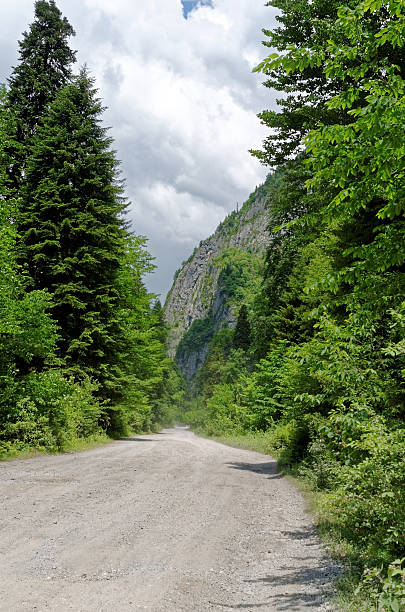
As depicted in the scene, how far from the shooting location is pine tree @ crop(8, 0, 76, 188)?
23.5 m

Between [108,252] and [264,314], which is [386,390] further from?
[264,314]

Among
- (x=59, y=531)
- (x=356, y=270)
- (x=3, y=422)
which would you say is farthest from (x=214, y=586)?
(x=3, y=422)

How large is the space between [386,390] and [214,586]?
412 centimetres

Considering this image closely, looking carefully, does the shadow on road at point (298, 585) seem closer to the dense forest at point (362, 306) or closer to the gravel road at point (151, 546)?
the gravel road at point (151, 546)

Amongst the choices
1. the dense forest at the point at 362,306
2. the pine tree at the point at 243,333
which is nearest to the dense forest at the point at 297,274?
the dense forest at the point at 362,306

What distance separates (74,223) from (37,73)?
32.2ft

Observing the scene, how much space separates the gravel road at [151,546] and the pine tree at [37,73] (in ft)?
62.2

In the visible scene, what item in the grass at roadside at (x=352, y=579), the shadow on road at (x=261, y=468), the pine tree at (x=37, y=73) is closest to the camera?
the grass at roadside at (x=352, y=579)

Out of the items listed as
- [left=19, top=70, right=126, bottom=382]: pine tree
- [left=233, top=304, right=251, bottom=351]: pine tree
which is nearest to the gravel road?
[left=19, top=70, right=126, bottom=382]: pine tree

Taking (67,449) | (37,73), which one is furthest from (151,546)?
(37,73)

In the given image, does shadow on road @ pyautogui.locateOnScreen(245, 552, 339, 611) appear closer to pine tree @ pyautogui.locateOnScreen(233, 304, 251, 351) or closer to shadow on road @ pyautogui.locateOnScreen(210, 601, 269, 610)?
shadow on road @ pyautogui.locateOnScreen(210, 601, 269, 610)

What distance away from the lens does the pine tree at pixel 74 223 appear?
67.3 ft

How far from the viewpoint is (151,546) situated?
19.4 ft

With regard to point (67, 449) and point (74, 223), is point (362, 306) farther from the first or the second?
point (74, 223)
